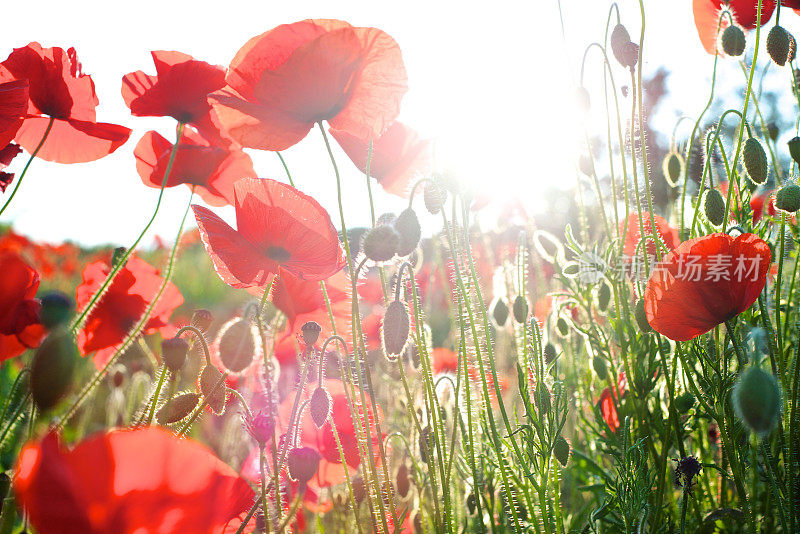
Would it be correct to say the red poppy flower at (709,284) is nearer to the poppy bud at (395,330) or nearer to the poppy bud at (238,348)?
the poppy bud at (395,330)

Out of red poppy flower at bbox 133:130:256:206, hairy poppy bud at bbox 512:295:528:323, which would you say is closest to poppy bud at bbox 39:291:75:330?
red poppy flower at bbox 133:130:256:206

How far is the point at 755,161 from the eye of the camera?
1.37m

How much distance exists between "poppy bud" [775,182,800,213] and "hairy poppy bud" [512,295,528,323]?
1.75ft

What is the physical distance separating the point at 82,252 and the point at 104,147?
20.1ft

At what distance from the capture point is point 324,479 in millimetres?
1499

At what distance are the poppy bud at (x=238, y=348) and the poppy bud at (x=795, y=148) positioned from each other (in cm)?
117

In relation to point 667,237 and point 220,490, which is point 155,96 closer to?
point 220,490

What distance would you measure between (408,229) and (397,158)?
29 centimetres

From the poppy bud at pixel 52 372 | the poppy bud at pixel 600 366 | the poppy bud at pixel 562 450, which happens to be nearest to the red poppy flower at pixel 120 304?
the poppy bud at pixel 52 372

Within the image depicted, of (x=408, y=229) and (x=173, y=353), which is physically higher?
(x=408, y=229)

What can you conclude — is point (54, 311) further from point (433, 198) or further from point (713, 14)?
point (713, 14)

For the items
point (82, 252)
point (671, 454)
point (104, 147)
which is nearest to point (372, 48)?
point (104, 147)

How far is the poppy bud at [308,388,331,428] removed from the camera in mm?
1103

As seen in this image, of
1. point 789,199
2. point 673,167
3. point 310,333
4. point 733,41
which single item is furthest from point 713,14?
point 310,333
